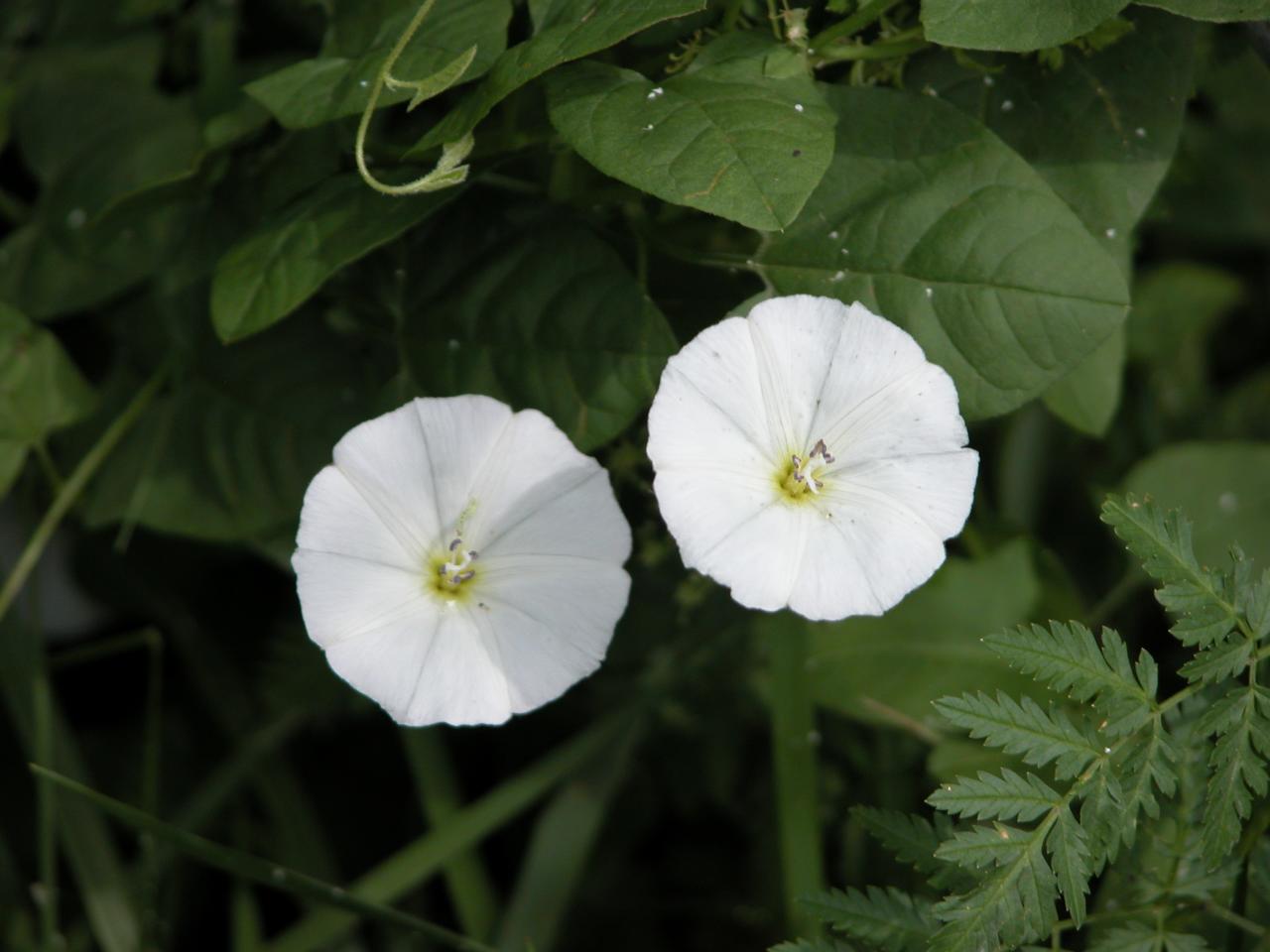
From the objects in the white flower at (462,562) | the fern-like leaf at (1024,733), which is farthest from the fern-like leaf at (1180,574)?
the white flower at (462,562)

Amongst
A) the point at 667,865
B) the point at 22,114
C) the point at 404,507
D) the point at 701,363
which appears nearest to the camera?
the point at 701,363

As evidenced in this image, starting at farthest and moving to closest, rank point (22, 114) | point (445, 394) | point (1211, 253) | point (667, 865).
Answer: point (1211, 253) → point (667, 865) → point (22, 114) → point (445, 394)

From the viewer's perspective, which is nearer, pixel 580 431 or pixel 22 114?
pixel 580 431

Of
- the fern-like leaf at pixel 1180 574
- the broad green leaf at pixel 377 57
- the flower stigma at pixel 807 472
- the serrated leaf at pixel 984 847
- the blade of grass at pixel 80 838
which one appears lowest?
the blade of grass at pixel 80 838

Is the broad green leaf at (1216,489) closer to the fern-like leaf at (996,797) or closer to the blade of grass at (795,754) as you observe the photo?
the blade of grass at (795,754)

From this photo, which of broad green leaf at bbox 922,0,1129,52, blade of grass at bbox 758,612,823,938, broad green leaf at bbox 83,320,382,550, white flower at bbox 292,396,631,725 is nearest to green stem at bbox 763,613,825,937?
blade of grass at bbox 758,612,823,938

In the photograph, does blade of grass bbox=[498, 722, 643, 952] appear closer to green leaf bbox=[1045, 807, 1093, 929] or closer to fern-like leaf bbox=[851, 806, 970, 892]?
fern-like leaf bbox=[851, 806, 970, 892]

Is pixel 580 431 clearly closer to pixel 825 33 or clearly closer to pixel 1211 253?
pixel 825 33

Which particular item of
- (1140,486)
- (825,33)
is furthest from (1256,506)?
(825,33)
